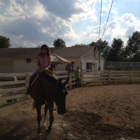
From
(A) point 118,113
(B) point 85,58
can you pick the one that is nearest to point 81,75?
(B) point 85,58

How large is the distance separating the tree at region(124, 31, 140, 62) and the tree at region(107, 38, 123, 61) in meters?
3.78

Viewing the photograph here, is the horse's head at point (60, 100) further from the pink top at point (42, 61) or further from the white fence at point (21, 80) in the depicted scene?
the white fence at point (21, 80)

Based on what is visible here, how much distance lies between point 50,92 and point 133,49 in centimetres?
5885

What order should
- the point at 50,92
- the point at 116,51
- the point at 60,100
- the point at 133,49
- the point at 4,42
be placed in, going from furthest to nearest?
the point at 133,49 → the point at 116,51 → the point at 4,42 → the point at 50,92 → the point at 60,100

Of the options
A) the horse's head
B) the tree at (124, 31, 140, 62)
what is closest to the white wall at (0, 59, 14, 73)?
the horse's head

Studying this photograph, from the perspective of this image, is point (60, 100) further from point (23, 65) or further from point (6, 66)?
point (6, 66)

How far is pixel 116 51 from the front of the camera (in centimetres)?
5431

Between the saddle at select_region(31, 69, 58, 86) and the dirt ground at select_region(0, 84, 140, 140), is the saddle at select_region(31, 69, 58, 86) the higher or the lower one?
the higher one

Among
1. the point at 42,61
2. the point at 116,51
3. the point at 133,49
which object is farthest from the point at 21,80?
the point at 133,49

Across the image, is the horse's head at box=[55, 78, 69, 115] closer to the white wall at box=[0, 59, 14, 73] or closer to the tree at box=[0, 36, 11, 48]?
the white wall at box=[0, 59, 14, 73]

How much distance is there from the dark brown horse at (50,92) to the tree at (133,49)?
56204 millimetres

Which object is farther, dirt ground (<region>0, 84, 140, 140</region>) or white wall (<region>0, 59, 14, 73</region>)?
white wall (<region>0, 59, 14, 73</region>)

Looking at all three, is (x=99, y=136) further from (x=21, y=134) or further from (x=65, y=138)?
(x=21, y=134)

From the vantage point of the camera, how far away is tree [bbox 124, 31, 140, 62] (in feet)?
187
